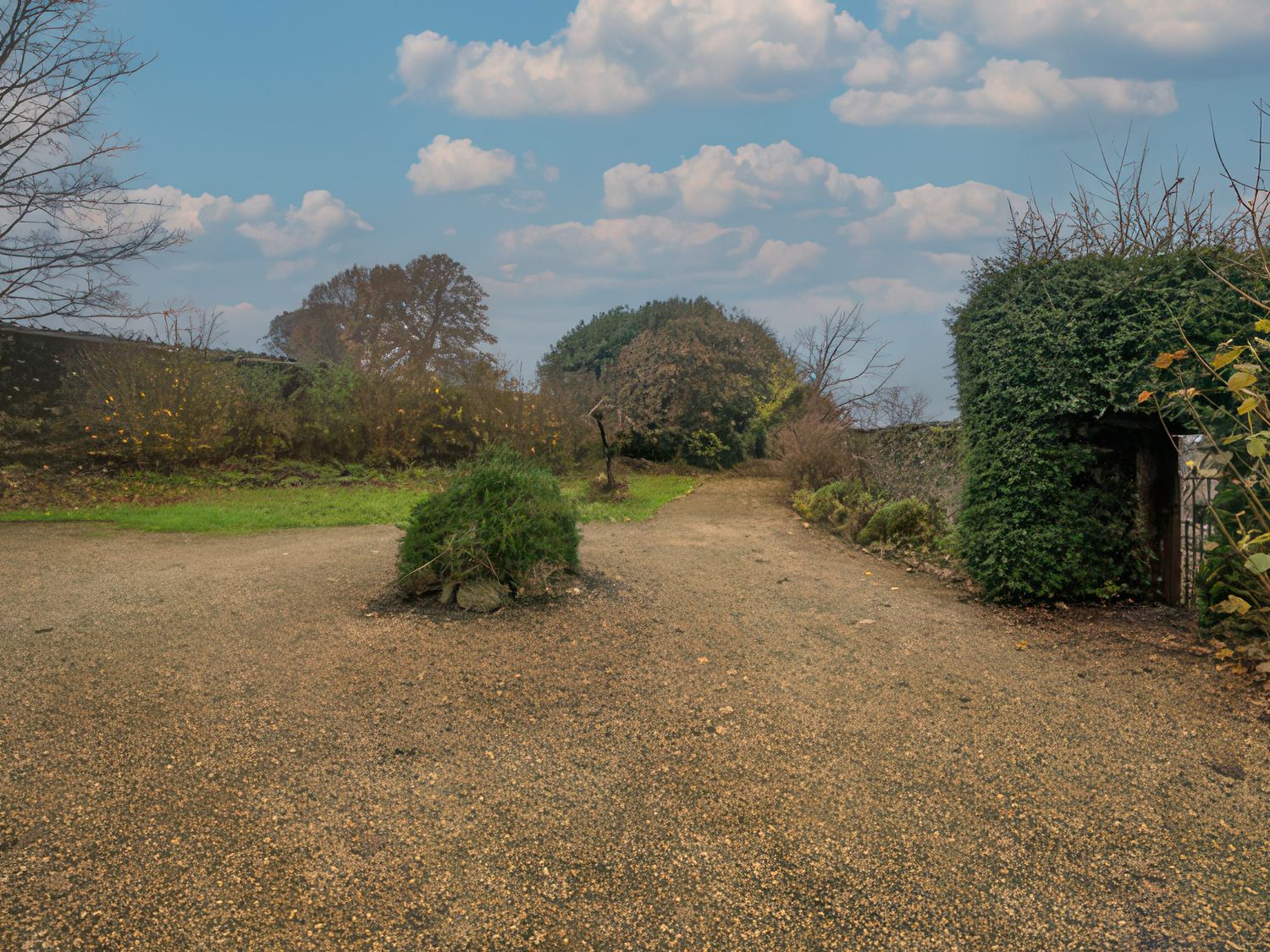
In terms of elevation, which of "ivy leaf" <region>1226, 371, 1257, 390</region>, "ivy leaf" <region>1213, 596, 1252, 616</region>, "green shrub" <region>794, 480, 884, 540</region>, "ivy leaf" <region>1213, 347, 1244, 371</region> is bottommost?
"ivy leaf" <region>1213, 596, 1252, 616</region>

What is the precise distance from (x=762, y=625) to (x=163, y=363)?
11908mm

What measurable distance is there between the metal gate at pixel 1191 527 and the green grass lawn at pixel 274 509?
233 inches

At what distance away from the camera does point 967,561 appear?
754cm

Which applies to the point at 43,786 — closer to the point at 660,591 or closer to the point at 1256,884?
the point at 660,591

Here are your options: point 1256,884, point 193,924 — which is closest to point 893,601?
point 1256,884

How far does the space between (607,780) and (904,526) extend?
22.5 ft

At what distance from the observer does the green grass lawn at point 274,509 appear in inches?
404

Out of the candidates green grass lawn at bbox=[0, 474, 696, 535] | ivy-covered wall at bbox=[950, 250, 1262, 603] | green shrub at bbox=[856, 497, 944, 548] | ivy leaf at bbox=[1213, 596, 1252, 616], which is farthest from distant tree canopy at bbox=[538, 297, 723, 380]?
ivy leaf at bbox=[1213, 596, 1252, 616]

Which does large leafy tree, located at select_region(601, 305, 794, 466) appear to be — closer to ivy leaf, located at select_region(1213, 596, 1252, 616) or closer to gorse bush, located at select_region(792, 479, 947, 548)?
gorse bush, located at select_region(792, 479, 947, 548)

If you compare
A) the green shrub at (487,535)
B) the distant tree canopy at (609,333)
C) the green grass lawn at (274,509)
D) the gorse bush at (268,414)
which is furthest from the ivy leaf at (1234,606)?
the distant tree canopy at (609,333)

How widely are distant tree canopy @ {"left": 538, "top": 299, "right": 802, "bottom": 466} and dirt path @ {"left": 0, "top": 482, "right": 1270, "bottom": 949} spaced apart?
39.3 feet

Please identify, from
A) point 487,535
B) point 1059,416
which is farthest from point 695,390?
point 487,535

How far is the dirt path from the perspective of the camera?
9.68ft

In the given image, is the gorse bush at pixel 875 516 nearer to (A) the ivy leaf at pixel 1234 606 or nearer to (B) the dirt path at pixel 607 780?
(B) the dirt path at pixel 607 780
